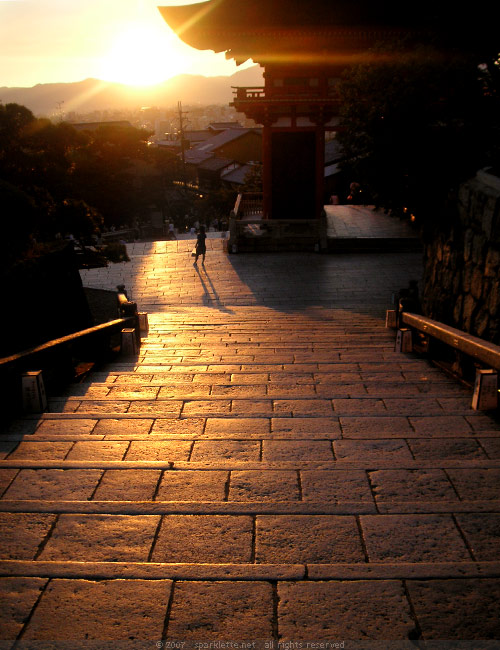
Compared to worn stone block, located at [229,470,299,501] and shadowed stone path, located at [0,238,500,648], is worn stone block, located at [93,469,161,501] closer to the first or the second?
shadowed stone path, located at [0,238,500,648]

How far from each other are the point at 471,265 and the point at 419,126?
4092mm

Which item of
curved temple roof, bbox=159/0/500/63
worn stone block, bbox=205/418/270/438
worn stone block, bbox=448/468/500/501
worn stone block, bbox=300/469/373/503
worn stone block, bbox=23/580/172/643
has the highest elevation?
curved temple roof, bbox=159/0/500/63

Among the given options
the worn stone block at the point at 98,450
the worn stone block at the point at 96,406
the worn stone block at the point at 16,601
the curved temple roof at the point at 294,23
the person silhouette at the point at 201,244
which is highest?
the curved temple roof at the point at 294,23

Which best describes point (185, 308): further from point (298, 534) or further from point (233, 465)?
point (298, 534)

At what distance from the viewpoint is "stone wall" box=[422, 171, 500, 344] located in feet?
23.4

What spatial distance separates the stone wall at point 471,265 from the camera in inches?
281

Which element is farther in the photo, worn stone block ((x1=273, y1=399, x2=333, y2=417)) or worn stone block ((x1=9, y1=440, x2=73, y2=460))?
worn stone block ((x1=273, y1=399, x2=333, y2=417))

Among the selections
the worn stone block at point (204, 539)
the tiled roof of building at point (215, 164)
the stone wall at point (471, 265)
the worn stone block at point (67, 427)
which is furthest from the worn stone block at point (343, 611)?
the tiled roof of building at point (215, 164)

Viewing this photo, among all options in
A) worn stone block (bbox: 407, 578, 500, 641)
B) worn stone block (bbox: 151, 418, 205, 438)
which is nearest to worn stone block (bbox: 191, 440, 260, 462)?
worn stone block (bbox: 151, 418, 205, 438)

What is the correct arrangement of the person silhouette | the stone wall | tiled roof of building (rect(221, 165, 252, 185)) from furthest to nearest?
tiled roof of building (rect(221, 165, 252, 185))
the person silhouette
the stone wall

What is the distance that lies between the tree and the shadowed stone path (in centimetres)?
454

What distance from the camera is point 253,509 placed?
3623mm

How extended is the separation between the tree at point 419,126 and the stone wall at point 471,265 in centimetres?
72

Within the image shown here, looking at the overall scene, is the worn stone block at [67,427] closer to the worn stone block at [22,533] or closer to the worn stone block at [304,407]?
the worn stone block at [22,533]
